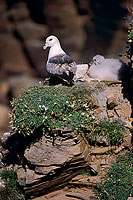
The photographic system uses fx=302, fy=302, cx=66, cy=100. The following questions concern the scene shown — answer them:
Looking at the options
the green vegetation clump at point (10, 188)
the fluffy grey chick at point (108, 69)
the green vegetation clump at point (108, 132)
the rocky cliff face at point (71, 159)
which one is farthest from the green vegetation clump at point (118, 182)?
the fluffy grey chick at point (108, 69)

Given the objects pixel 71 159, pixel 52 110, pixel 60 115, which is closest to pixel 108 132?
pixel 71 159

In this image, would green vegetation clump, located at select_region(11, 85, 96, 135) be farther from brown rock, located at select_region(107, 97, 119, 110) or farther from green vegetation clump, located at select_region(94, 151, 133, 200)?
green vegetation clump, located at select_region(94, 151, 133, 200)

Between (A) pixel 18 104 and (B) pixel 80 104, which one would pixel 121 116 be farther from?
(A) pixel 18 104

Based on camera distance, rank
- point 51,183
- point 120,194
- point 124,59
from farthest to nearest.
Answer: point 124,59 → point 51,183 → point 120,194

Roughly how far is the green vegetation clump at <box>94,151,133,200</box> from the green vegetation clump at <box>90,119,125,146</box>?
38 centimetres

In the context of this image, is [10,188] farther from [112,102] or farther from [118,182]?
[112,102]

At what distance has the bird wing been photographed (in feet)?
21.0

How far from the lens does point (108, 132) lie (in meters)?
5.71

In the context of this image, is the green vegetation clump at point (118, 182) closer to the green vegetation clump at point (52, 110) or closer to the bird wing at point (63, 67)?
the green vegetation clump at point (52, 110)

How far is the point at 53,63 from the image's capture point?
6527mm

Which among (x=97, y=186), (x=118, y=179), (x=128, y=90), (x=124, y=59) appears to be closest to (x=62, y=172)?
(x=97, y=186)

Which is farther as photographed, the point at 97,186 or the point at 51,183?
the point at 51,183

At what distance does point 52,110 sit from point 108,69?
85.5 inches

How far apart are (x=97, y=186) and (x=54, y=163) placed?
86 centimetres
